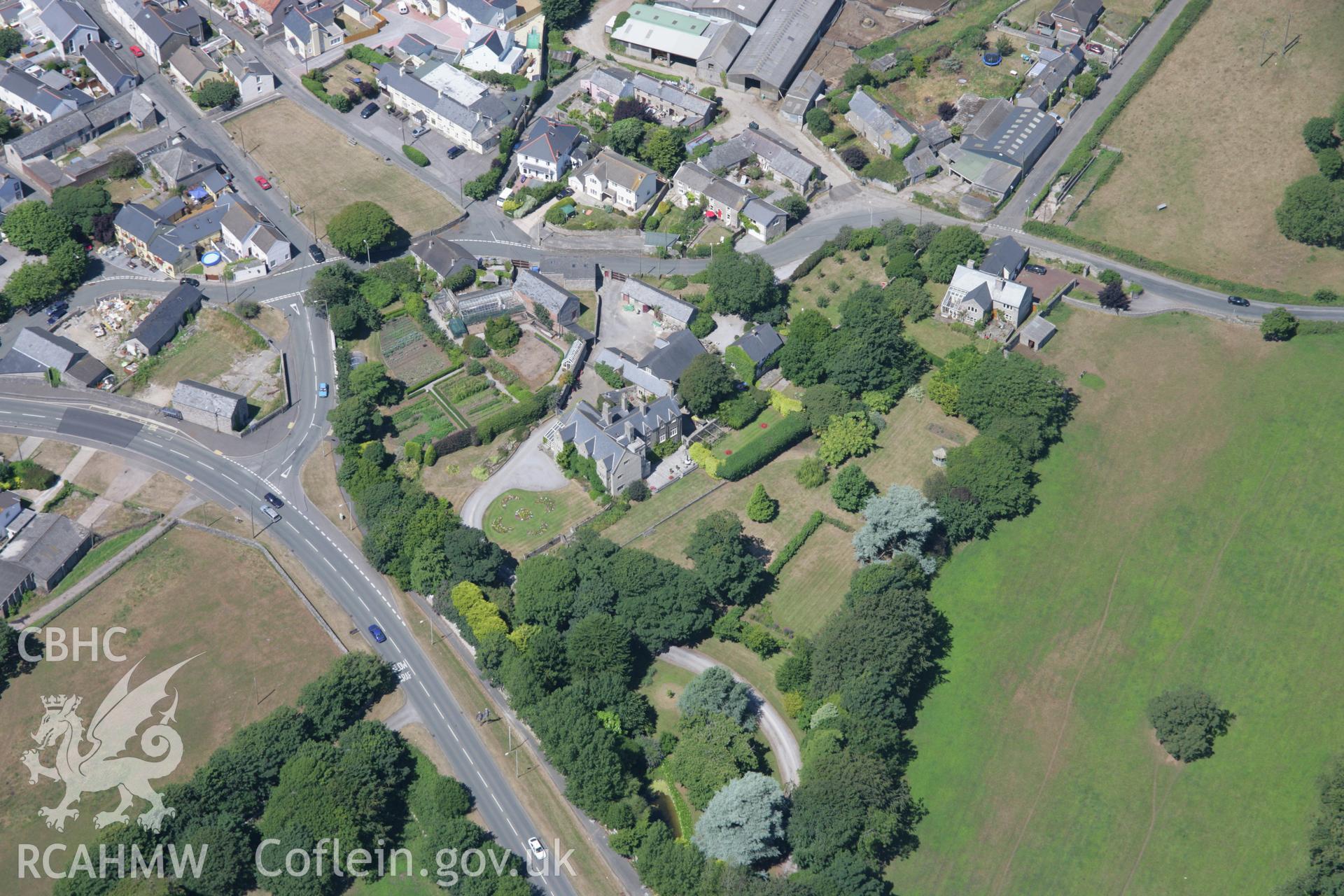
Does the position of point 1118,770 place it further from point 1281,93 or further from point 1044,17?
point 1044,17

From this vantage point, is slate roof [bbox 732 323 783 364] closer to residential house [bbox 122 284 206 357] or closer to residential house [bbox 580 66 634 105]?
residential house [bbox 580 66 634 105]

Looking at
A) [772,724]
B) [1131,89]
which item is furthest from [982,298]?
[772,724]

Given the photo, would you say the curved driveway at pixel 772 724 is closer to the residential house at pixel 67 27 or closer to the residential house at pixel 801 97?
the residential house at pixel 801 97

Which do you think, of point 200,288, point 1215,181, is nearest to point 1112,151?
point 1215,181

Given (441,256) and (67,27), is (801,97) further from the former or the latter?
(67,27)

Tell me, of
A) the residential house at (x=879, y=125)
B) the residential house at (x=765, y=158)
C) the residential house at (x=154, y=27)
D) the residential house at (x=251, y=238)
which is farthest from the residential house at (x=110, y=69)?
the residential house at (x=879, y=125)
